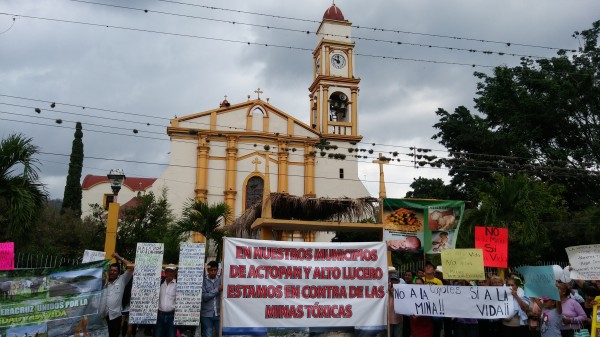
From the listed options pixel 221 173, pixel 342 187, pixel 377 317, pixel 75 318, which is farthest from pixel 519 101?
pixel 75 318

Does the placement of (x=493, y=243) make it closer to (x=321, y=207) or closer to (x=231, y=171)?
(x=321, y=207)

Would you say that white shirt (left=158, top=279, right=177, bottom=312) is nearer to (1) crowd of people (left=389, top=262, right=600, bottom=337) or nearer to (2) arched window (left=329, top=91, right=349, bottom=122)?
(1) crowd of people (left=389, top=262, right=600, bottom=337)

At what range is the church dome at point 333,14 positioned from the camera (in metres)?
35.8

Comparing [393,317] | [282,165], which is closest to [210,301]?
[393,317]

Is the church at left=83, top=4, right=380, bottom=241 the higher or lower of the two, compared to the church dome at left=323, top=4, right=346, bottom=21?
lower

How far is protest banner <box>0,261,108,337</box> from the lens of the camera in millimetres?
7195

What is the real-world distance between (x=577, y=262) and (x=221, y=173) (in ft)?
84.9

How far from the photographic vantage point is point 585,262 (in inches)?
366

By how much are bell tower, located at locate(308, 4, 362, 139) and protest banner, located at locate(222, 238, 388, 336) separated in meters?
25.9

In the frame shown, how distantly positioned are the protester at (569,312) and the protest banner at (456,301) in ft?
2.81

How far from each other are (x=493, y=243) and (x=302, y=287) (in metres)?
4.32

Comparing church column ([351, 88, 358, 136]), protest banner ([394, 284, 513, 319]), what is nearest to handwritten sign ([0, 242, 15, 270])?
protest banner ([394, 284, 513, 319])

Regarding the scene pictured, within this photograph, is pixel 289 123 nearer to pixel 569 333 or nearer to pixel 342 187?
pixel 342 187

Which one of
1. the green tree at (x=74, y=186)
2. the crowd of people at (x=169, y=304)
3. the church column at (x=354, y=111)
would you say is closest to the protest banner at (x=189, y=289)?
the crowd of people at (x=169, y=304)
